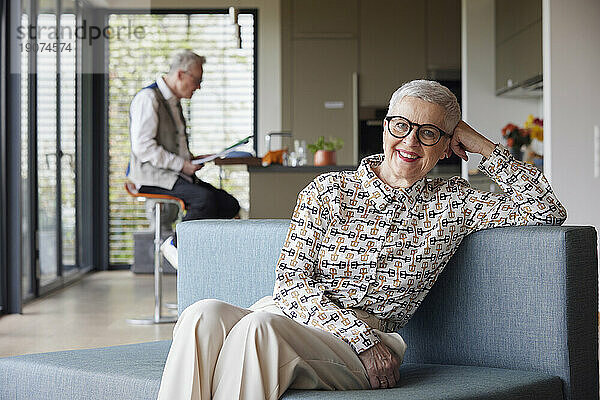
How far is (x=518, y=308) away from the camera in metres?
2.12

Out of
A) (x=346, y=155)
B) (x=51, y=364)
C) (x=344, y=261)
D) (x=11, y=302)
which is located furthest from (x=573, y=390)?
(x=346, y=155)

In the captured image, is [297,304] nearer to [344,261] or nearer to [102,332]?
[344,261]

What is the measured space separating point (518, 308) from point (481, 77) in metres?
5.46

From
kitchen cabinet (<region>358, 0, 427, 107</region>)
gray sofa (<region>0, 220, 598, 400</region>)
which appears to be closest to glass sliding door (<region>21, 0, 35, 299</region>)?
kitchen cabinet (<region>358, 0, 427, 107</region>)

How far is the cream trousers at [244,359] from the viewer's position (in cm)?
180

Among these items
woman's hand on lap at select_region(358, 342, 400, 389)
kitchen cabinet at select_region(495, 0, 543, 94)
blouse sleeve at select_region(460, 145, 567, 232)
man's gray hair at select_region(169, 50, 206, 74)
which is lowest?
woman's hand on lap at select_region(358, 342, 400, 389)

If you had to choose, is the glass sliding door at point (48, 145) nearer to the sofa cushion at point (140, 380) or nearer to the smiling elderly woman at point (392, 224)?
the sofa cushion at point (140, 380)

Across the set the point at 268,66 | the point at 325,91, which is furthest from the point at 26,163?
the point at 325,91

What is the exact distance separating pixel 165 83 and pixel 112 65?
352cm

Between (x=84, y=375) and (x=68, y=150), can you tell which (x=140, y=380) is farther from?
(x=68, y=150)

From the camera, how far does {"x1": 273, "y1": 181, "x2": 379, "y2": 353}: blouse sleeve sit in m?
2.00

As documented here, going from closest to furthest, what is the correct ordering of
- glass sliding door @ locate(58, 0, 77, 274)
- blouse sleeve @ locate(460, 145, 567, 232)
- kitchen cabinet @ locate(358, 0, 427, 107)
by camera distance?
blouse sleeve @ locate(460, 145, 567, 232) → glass sliding door @ locate(58, 0, 77, 274) → kitchen cabinet @ locate(358, 0, 427, 107)

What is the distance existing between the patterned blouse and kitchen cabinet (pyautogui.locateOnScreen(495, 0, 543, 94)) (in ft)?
13.5

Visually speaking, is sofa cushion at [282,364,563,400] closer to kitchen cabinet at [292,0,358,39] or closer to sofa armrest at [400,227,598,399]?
sofa armrest at [400,227,598,399]
